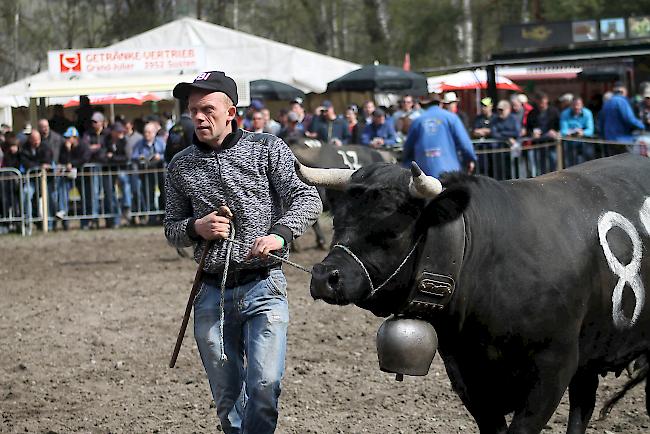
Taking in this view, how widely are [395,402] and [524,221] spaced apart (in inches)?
95.7

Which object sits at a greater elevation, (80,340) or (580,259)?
(580,259)

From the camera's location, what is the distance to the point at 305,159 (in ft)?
43.5

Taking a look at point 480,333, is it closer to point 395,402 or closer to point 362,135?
point 395,402

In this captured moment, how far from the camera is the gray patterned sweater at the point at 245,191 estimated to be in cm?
487

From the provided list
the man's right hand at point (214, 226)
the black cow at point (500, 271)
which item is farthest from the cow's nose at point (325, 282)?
the man's right hand at point (214, 226)

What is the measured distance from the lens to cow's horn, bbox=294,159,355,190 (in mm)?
4539

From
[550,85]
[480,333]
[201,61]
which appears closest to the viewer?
→ [480,333]

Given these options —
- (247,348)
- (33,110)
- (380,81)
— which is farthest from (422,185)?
(33,110)

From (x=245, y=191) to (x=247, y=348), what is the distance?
2.31ft

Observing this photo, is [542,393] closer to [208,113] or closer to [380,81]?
[208,113]

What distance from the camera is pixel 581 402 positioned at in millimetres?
5680

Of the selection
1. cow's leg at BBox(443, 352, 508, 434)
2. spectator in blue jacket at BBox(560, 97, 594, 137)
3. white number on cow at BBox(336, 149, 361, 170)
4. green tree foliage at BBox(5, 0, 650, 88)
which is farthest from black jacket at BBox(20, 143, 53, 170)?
green tree foliage at BBox(5, 0, 650, 88)

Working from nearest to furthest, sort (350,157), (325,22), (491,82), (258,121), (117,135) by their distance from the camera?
(350,157)
(258,121)
(117,135)
(491,82)
(325,22)

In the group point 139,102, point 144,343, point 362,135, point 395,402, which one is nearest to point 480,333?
point 395,402
